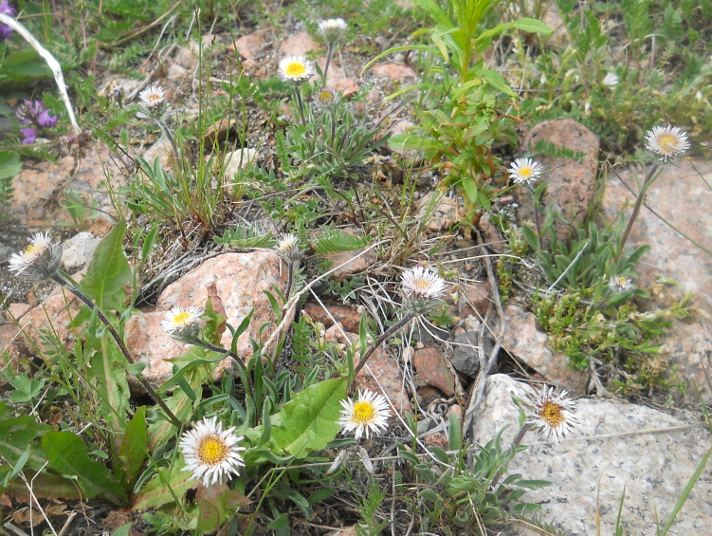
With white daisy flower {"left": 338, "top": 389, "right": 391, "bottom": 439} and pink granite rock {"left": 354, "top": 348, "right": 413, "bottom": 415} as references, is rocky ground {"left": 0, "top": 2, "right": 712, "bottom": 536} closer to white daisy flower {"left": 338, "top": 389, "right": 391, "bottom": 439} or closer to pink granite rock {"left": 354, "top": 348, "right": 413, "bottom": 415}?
pink granite rock {"left": 354, "top": 348, "right": 413, "bottom": 415}

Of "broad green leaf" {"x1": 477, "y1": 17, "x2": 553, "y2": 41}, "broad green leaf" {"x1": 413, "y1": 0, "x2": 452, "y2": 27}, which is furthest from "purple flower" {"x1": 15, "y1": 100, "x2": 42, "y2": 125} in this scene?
"broad green leaf" {"x1": 477, "y1": 17, "x2": 553, "y2": 41}

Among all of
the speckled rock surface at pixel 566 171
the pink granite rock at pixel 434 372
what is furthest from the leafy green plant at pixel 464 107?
the pink granite rock at pixel 434 372

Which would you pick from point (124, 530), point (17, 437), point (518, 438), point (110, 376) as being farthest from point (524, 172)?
point (17, 437)

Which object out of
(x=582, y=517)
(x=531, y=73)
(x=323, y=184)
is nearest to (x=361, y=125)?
(x=323, y=184)

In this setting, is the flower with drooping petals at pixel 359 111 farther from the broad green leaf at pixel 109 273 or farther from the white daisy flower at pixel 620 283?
the white daisy flower at pixel 620 283

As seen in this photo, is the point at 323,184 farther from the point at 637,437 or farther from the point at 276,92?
the point at 637,437

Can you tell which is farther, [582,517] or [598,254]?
[598,254]
